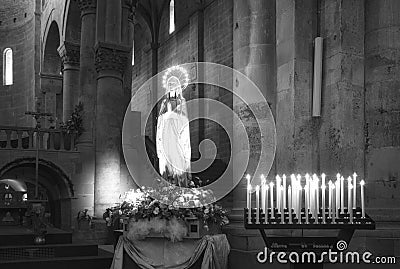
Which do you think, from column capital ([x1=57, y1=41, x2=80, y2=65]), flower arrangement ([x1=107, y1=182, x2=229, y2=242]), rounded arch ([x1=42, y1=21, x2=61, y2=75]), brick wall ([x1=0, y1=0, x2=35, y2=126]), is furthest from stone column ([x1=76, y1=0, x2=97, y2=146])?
brick wall ([x1=0, y1=0, x2=35, y2=126])

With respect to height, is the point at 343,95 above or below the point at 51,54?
below

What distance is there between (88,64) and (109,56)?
1.62 meters

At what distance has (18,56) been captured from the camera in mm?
34125

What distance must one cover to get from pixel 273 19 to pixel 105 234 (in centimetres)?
1136

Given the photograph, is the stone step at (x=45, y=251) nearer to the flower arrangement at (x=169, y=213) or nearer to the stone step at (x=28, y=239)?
the stone step at (x=28, y=239)

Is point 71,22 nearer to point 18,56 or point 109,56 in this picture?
point 109,56

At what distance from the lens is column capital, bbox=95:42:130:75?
2059cm

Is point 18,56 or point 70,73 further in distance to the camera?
point 18,56

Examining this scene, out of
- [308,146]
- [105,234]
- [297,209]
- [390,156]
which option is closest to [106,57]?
[105,234]

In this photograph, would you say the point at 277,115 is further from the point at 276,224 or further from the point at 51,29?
the point at 51,29

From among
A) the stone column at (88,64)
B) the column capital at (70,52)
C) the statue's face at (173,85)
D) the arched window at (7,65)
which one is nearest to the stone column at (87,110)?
the stone column at (88,64)

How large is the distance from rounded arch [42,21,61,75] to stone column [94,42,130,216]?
10.4 m

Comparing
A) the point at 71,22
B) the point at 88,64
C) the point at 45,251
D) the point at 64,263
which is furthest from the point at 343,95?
the point at 71,22

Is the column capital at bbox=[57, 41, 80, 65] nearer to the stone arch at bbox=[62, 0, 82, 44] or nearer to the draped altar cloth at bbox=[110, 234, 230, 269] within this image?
the stone arch at bbox=[62, 0, 82, 44]
